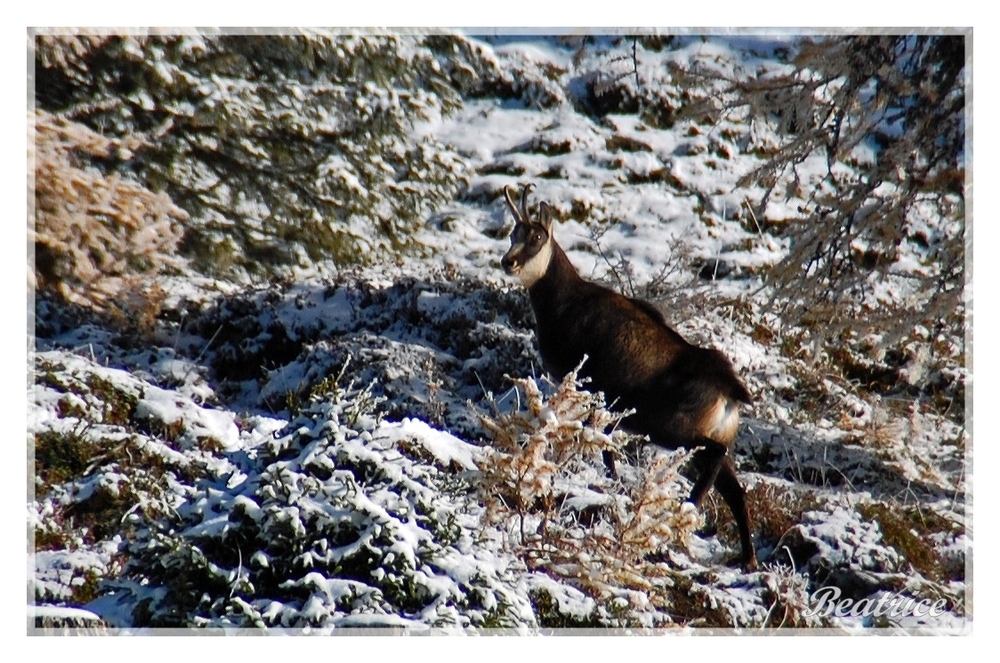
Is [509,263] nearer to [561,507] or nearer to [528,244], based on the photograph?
[528,244]

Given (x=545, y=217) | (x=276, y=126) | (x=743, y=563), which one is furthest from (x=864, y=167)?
(x=276, y=126)

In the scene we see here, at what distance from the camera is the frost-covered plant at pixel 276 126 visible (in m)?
5.10

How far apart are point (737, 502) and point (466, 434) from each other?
1.59 metres

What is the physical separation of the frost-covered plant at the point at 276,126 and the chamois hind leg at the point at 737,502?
2425mm

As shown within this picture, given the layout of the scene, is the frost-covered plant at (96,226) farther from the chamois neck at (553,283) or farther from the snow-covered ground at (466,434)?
the chamois neck at (553,283)

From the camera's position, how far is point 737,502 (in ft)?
15.9

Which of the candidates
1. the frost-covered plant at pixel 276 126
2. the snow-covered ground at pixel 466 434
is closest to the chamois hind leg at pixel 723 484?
the snow-covered ground at pixel 466 434

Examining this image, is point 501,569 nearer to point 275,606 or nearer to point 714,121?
point 275,606

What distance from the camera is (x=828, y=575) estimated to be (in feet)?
15.2

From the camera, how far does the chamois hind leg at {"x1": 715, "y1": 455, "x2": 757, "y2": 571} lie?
187 inches

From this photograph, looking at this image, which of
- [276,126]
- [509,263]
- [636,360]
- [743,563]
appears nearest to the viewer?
[743,563]

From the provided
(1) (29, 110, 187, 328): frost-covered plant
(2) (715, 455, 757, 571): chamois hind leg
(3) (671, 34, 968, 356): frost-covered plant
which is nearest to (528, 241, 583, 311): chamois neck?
(3) (671, 34, 968, 356): frost-covered plant

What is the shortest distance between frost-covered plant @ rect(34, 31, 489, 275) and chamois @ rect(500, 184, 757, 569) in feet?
2.45

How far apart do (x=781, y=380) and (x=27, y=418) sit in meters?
4.41
